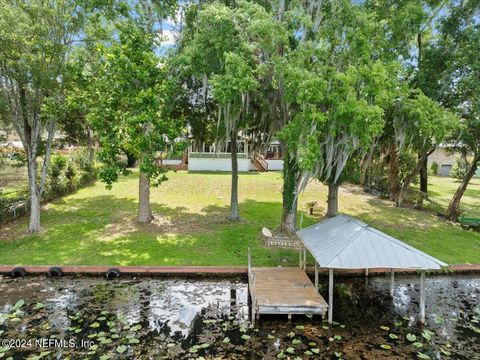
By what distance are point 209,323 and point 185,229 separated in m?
7.48

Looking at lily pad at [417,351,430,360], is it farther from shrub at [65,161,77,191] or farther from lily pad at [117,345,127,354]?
shrub at [65,161,77,191]

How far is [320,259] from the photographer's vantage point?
9891 mm

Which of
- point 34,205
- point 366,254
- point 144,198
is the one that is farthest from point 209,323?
point 34,205

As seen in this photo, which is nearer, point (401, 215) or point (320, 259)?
point (320, 259)

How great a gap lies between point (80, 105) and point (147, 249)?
6.18m

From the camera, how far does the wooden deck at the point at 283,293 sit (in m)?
9.84

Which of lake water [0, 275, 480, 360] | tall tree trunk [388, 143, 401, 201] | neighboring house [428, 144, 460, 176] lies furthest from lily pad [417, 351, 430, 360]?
neighboring house [428, 144, 460, 176]

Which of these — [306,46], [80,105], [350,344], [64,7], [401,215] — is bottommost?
[350,344]

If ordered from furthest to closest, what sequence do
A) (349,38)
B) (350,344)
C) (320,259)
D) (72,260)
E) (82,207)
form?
(82,207) < (72,260) < (349,38) < (320,259) < (350,344)

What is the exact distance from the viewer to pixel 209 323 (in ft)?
31.8

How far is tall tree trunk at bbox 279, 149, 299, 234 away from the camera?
48.5 feet

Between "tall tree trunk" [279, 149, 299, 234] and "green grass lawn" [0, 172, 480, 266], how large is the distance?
3.59 feet

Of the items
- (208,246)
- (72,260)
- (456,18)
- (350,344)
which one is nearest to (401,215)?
(456,18)

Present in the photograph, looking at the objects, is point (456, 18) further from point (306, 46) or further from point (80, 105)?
point (80, 105)
